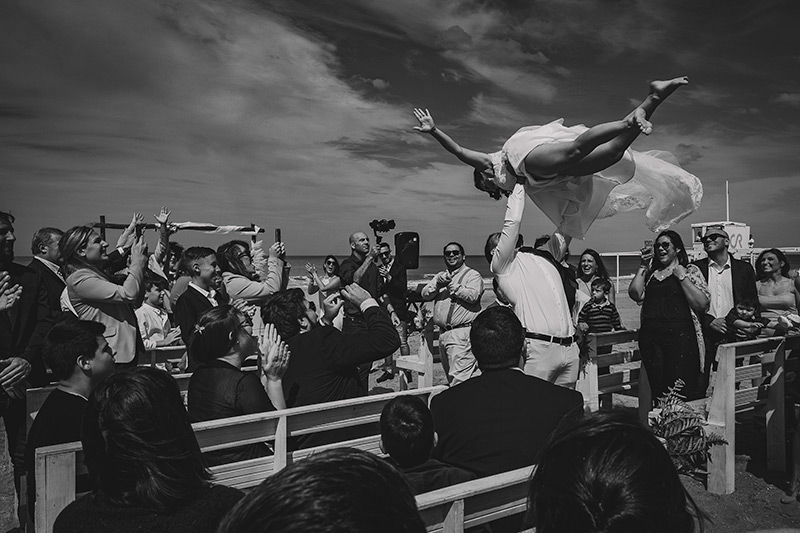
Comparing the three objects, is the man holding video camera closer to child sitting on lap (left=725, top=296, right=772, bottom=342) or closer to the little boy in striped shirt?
the little boy in striped shirt

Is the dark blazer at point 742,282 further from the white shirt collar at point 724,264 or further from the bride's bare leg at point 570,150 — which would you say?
the bride's bare leg at point 570,150

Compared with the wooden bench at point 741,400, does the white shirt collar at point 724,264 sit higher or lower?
higher

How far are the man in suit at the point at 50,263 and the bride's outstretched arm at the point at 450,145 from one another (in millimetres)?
2924

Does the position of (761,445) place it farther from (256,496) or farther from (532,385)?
(256,496)

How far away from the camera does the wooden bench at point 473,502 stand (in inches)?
70.4

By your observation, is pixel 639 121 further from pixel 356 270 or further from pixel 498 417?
pixel 356 270

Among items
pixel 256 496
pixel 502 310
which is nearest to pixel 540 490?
pixel 256 496

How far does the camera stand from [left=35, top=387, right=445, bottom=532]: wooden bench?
2121 mm

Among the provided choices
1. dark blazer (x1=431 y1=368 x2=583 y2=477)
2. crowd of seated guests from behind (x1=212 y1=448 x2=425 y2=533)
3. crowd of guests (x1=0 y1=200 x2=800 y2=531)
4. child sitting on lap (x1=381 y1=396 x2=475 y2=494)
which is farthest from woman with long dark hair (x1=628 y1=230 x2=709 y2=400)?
crowd of seated guests from behind (x1=212 y1=448 x2=425 y2=533)

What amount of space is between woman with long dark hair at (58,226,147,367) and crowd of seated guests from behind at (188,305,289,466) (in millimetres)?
1105

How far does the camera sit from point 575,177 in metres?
3.64

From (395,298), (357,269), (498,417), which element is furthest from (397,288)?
(498,417)

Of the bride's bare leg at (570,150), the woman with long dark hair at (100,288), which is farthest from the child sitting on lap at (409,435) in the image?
the woman with long dark hair at (100,288)

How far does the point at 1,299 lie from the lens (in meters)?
3.52
